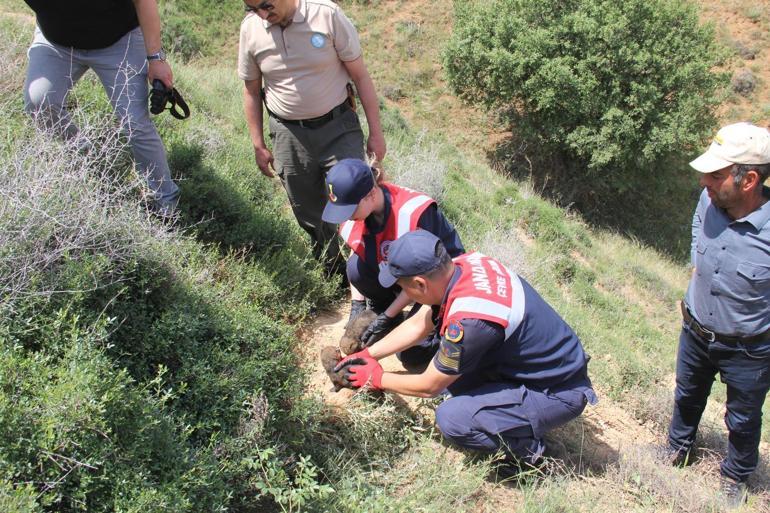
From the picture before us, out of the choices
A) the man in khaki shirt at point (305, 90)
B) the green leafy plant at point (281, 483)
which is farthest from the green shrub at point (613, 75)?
the green leafy plant at point (281, 483)

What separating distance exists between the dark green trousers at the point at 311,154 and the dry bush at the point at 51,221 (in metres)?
1.11

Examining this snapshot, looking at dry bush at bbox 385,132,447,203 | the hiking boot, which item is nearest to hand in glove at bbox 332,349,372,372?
the hiking boot

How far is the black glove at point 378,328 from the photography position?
353 centimetres

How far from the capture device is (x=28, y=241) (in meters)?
2.61

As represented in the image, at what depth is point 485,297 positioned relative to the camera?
110 inches

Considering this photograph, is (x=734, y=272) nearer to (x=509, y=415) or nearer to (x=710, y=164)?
(x=710, y=164)

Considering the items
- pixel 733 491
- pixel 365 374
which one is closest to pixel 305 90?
pixel 365 374

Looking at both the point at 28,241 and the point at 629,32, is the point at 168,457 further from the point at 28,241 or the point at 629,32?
the point at 629,32

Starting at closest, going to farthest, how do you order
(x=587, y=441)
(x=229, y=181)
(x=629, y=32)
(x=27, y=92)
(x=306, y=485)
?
(x=306, y=485) < (x=27, y=92) < (x=587, y=441) < (x=229, y=181) < (x=629, y=32)

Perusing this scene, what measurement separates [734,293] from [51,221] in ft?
10.8

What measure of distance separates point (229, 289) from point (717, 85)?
13650 millimetres

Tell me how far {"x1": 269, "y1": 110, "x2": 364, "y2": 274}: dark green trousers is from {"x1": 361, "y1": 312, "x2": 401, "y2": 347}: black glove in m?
0.84

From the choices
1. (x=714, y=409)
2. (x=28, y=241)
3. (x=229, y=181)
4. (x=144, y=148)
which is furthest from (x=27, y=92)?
(x=714, y=409)

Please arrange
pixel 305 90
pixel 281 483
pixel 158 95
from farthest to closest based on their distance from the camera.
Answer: pixel 305 90
pixel 158 95
pixel 281 483
